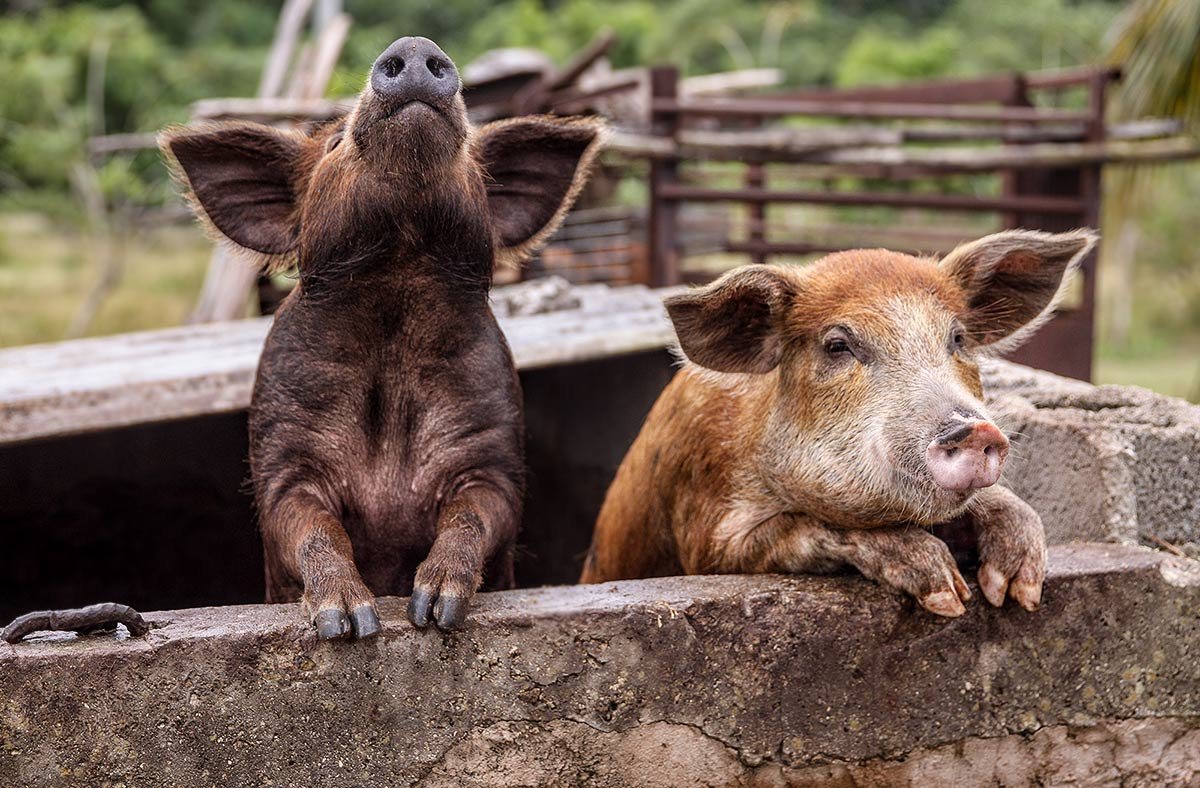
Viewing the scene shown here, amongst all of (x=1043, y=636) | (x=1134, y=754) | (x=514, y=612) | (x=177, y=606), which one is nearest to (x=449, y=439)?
(x=514, y=612)

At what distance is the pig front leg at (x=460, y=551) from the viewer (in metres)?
2.79

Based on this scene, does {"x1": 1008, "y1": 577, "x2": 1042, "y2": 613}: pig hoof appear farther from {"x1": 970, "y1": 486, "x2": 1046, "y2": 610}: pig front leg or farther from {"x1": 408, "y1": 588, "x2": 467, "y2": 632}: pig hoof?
{"x1": 408, "y1": 588, "x2": 467, "y2": 632}: pig hoof

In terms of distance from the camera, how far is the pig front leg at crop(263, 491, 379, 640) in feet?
9.02

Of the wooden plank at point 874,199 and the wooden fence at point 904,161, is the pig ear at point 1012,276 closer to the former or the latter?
the wooden fence at point 904,161

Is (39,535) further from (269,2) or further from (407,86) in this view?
(269,2)

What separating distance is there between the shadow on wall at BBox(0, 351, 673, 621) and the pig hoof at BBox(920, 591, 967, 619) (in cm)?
241

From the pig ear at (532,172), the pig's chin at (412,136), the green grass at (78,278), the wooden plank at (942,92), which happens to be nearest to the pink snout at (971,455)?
the pig's chin at (412,136)

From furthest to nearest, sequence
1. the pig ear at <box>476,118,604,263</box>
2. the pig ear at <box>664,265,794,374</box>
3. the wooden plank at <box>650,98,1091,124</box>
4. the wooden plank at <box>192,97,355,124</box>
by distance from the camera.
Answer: the wooden plank at <box>192,97,355,124</box>
the wooden plank at <box>650,98,1091,124</box>
the pig ear at <box>476,118,604,263</box>
the pig ear at <box>664,265,794,374</box>

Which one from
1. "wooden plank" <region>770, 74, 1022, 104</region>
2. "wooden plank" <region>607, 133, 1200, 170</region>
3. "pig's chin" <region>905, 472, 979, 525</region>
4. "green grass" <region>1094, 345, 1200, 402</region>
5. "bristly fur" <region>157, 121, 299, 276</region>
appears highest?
"wooden plank" <region>770, 74, 1022, 104</region>

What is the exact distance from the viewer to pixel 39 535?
5.27 m

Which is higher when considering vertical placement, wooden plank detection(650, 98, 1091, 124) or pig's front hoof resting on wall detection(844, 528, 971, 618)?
wooden plank detection(650, 98, 1091, 124)

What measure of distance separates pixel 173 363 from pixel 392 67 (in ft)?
6.22

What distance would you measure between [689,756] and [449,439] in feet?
3.27

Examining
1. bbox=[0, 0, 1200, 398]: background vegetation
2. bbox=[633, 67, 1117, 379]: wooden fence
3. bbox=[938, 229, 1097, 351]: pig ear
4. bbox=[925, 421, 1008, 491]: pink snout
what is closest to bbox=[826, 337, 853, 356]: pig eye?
bbox=[938, 229, 1097, 351]: pig ear
